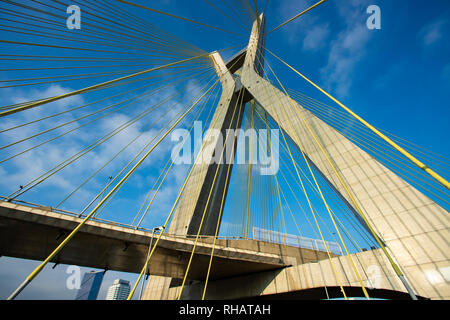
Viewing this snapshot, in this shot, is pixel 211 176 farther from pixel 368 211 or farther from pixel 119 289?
pixel 119 289

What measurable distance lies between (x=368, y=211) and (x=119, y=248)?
8.93m

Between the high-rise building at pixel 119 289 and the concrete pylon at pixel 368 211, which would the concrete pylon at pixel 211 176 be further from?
the high-rise building at pixel 119 289

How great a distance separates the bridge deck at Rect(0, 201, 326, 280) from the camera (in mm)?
6804

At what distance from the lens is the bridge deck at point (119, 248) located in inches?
268

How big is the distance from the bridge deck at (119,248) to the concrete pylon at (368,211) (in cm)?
122

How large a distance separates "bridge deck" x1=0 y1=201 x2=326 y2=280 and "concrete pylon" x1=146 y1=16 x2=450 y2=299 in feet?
4.01

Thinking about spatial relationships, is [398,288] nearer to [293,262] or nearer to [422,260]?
[422,260]

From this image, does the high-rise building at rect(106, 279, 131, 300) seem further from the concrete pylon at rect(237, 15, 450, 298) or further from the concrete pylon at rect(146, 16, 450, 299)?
the concrete pylon at rect(237, 15, 450, 298)

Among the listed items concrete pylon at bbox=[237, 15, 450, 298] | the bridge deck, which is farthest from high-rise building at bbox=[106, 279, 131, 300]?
concrete pylon at bbox=[237, 15, 450, 298]

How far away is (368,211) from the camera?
5992mm

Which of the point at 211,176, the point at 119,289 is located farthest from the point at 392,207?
the point at 119,289

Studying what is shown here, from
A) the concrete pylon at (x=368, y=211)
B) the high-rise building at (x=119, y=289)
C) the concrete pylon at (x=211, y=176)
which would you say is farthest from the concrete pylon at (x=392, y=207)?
the high-rise building at (x=119, y=289)
